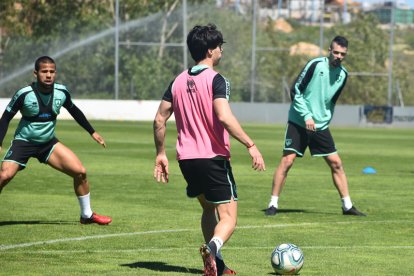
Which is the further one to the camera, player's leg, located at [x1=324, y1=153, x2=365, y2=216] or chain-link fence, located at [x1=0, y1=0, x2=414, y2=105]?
chain-link fence, located at [x1=0, y1=0, x2=414, y2=105]

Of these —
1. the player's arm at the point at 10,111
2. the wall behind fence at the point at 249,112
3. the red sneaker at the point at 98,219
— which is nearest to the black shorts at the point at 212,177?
the player's arm at the point at 10,111

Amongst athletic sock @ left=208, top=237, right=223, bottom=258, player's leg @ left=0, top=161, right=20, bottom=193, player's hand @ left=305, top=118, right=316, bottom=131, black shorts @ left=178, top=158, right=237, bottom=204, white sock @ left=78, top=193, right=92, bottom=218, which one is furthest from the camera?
player's hand @ left=305, top=118, right=316, bottom=131

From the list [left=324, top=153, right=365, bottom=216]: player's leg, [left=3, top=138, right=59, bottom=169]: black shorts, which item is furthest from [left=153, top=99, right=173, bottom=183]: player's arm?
[left=324, top=153, right=365, bottom=216]: player's leg

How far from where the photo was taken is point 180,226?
1295 centimetres

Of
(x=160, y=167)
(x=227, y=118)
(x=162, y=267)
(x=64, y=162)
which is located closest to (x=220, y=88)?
(x=227, y=118)

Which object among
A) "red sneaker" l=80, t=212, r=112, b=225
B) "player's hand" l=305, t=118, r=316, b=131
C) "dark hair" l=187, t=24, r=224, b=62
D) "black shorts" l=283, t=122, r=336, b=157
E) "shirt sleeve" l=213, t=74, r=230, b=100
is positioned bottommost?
"red sneaker" l=80, t=212, r=112, b=225

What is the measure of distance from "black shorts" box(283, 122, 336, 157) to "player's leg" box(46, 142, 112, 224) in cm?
281

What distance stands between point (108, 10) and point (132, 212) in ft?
202

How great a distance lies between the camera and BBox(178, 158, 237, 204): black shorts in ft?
30.3

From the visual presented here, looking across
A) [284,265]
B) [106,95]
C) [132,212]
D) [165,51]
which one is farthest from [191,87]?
[165,51]

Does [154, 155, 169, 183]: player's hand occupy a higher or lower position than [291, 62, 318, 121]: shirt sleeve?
higher

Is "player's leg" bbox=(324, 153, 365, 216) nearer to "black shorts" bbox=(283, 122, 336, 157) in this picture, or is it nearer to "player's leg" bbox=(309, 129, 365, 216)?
"player's leg" bbox=(309, 129, 365, 216)

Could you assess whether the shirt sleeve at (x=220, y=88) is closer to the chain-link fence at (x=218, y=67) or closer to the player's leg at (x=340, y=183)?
the player's leg at (x=340, y=183)

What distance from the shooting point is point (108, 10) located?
7531 cm
